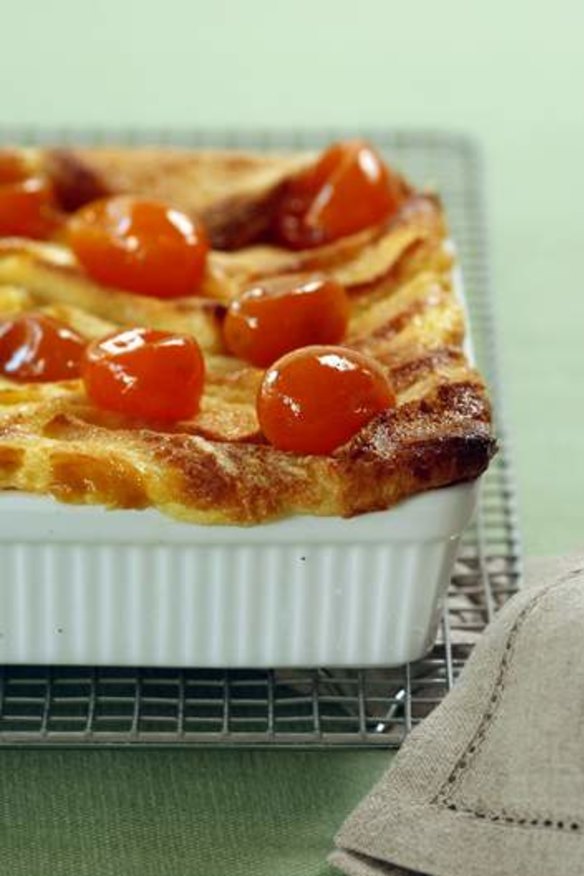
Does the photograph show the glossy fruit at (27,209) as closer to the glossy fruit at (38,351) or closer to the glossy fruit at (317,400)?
the glossy fruit at (38,351)

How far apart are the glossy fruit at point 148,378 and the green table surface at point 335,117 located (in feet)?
1.41

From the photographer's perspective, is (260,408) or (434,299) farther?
(434,299)

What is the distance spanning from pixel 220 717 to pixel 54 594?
26cm

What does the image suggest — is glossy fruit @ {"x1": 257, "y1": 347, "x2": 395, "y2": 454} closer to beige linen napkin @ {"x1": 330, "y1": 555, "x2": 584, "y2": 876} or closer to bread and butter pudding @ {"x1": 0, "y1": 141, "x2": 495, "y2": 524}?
bread and butter pudding @ {"x1": 0, "y1": 141, "x2": 495, "y2": 524}

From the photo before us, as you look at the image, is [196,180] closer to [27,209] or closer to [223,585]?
[27,209]

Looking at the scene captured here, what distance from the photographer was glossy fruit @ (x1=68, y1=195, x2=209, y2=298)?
10.3 feet

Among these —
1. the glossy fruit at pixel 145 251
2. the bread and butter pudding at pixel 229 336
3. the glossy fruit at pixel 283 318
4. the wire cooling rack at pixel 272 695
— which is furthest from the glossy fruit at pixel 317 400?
the glossy fruit at pixel 145 251

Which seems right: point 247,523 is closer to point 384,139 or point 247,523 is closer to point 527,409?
point 527,409

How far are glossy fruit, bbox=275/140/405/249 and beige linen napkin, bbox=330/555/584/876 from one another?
963mm

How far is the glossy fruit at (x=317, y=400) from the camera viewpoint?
263 cm

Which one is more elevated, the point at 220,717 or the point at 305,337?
the point at 305,337

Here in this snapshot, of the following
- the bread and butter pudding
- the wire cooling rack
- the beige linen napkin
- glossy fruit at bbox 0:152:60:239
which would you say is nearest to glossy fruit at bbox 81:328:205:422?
the bread and butter pudding

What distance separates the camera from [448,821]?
7.89 feet

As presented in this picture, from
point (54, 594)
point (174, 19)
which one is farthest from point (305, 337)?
point (174, 19)
